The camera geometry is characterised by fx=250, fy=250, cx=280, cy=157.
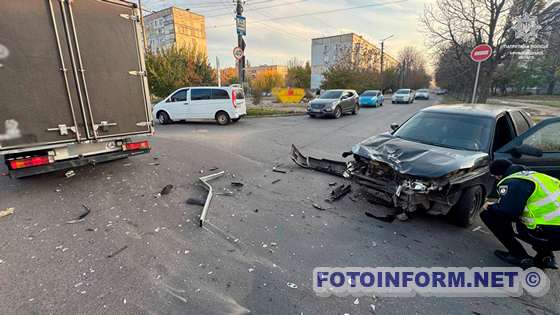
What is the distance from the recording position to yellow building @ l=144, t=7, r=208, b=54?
5641 centimetres

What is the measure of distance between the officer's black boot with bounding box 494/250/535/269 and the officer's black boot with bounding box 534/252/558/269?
57 millimetres

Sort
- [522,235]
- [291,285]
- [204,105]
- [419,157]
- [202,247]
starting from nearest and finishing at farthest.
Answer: [291,285], [522,235], [202,247], [419,157], [204,105]

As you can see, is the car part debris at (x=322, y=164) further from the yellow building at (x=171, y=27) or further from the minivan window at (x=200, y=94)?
the yellow building at (x=171, y=27)

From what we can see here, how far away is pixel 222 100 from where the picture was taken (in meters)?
11.8

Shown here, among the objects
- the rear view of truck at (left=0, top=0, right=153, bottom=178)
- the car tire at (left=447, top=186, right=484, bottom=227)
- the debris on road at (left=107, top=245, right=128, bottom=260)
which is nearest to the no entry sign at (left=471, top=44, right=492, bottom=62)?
the car tire at (left=447, top=186, right=484, bottom=227)

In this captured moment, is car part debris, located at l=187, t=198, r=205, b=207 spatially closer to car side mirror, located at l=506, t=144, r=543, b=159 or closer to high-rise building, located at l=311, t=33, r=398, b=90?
car side mirror, located at l=506, t=144, r=543, b=159

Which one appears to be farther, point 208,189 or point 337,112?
point 337,112

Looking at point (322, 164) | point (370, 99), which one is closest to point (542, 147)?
point (322, 164)

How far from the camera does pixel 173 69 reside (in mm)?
18750

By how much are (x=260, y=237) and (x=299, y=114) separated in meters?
14.4

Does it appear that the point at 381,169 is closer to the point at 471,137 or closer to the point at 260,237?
the point at 471,137

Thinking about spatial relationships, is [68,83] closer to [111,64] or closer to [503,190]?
[111,64]

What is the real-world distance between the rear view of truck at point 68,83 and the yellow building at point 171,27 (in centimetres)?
5652

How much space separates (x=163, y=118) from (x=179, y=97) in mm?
1442
